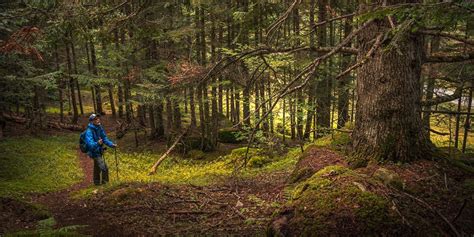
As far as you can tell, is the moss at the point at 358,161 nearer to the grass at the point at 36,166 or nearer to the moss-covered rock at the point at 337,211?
the moss-covered rock at the point at 337,211

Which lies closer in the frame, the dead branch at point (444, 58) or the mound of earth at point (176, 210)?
the dead branch at point (444, 58)

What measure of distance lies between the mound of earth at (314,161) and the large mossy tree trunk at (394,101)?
104 centimetres

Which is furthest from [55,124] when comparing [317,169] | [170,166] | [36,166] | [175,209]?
[317,169]

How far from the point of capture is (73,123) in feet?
81.5

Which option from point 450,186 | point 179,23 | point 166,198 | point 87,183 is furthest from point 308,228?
Result: point 179,23

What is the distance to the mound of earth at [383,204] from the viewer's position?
3.81 meters

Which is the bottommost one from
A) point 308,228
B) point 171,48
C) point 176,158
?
point 176,158

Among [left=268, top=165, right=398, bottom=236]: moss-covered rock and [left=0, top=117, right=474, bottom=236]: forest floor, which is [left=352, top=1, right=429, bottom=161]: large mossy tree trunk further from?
[left=268, top=165, right=398, bottom=236]: moss-covered rock

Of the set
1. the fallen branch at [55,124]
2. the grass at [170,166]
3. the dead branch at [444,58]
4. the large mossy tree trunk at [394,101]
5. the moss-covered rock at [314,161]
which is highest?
the dead branch at [444,58]

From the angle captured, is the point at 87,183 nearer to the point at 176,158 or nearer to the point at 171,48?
the point at 176,158

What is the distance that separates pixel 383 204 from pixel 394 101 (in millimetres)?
2116

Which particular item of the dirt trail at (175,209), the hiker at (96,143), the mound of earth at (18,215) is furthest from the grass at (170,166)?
the mound of earth at (18,215)

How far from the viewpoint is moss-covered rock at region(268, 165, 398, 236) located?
3844 mm

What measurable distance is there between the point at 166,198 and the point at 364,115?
4452 mm
